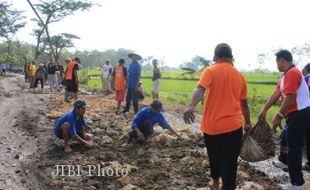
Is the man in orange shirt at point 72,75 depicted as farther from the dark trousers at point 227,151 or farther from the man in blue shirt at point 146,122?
the dark trousers at point 227,151

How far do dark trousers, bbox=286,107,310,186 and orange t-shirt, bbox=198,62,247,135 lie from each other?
3.57 ft

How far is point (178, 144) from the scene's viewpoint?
8.18 metres

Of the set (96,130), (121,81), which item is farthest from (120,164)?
(121,81)

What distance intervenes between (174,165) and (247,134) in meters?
1.92

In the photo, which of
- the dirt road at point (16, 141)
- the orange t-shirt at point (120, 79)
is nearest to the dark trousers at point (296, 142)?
the dirt road at point (16, 141)

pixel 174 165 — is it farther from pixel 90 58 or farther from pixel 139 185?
pixel 90 58

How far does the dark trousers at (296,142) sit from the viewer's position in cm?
521

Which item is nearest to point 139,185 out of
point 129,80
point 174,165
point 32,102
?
point 174,165

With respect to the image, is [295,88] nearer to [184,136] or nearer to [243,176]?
[243,176]

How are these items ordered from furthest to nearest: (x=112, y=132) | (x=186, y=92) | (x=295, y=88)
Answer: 1. (x=186, y=92)
2. (x=112, y=132)
3. (x=295, y=88)

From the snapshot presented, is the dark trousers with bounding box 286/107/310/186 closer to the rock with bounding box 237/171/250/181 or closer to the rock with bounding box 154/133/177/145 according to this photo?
the rock with bounding box 237/171/250/181

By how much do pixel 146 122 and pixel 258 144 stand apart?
2.91 metres

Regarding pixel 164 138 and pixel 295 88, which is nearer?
pixel 295 88

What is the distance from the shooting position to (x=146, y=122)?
7.87m
